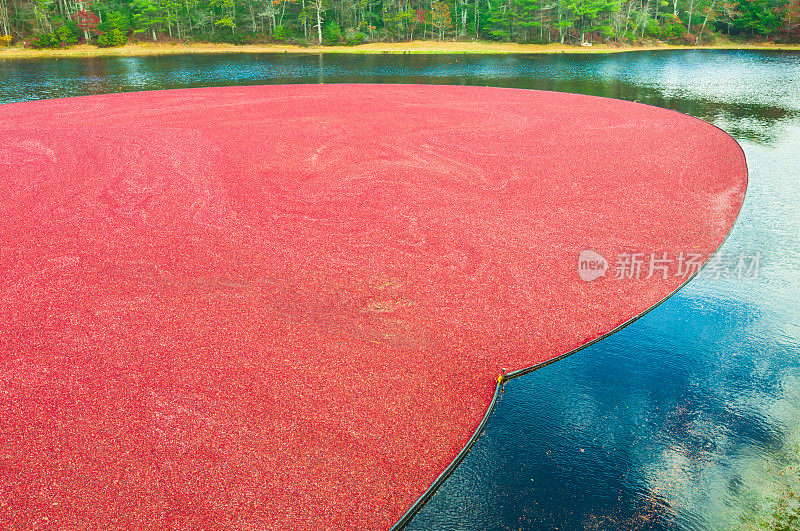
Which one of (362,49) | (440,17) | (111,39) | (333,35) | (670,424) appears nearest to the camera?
(670,424)

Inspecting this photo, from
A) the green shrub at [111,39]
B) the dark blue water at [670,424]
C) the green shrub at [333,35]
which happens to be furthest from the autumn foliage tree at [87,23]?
the dark blue water at [670,424]


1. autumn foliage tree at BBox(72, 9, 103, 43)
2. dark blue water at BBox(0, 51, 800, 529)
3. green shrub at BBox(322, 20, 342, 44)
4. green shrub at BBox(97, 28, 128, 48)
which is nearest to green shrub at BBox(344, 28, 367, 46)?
green shrub at BBox(322, 20, 342, 44)

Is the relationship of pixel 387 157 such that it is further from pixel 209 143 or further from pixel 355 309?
pixel 355 309

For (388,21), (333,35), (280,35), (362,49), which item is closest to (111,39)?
(280,35)

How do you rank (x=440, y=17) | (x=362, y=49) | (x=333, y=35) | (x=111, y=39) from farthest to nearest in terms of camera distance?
(x=440, y=17), (x=333, y=35), (x=362, y=49), (x=111, y=39)

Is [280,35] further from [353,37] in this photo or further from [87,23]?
[87,23]

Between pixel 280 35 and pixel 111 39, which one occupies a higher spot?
pixel 280 35

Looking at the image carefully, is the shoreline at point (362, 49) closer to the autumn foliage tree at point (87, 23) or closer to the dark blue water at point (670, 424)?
the autumn foliage tree at point (87, 23)
